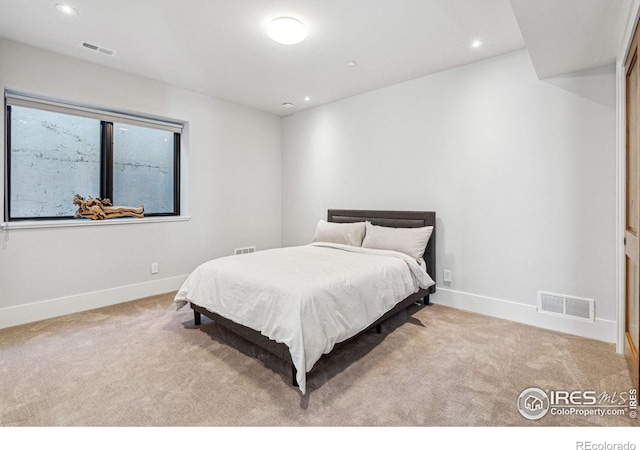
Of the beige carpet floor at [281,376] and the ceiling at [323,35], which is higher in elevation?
the ceiling at [323,35]

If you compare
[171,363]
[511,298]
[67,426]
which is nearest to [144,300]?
[171,363]

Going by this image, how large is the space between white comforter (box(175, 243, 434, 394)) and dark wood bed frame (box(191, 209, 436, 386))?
8cm

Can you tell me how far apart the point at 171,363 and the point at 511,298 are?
303 centimetres

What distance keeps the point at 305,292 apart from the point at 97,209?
2.84 metres

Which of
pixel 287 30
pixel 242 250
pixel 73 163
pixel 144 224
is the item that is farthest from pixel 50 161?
pixel 287 30

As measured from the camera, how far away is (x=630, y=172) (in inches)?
82.5

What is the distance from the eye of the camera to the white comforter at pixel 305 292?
1876mm

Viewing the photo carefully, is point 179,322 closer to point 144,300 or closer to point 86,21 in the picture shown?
point 144,300

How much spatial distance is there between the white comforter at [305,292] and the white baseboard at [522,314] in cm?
50

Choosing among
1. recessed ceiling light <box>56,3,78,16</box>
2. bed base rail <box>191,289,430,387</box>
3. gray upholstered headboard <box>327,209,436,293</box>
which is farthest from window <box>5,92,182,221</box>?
gray upholstered headboard <box>327,209,436,293</box>

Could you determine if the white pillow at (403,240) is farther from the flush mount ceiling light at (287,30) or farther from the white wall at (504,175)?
the flush mount ceiling light at (287,30)

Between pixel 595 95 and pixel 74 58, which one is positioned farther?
pixel 74 58

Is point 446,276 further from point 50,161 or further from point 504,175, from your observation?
point 50,161

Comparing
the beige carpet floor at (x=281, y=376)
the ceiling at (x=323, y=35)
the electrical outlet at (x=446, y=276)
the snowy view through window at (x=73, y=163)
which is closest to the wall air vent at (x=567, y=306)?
the beige carpet floor at (x=281, y=376)
